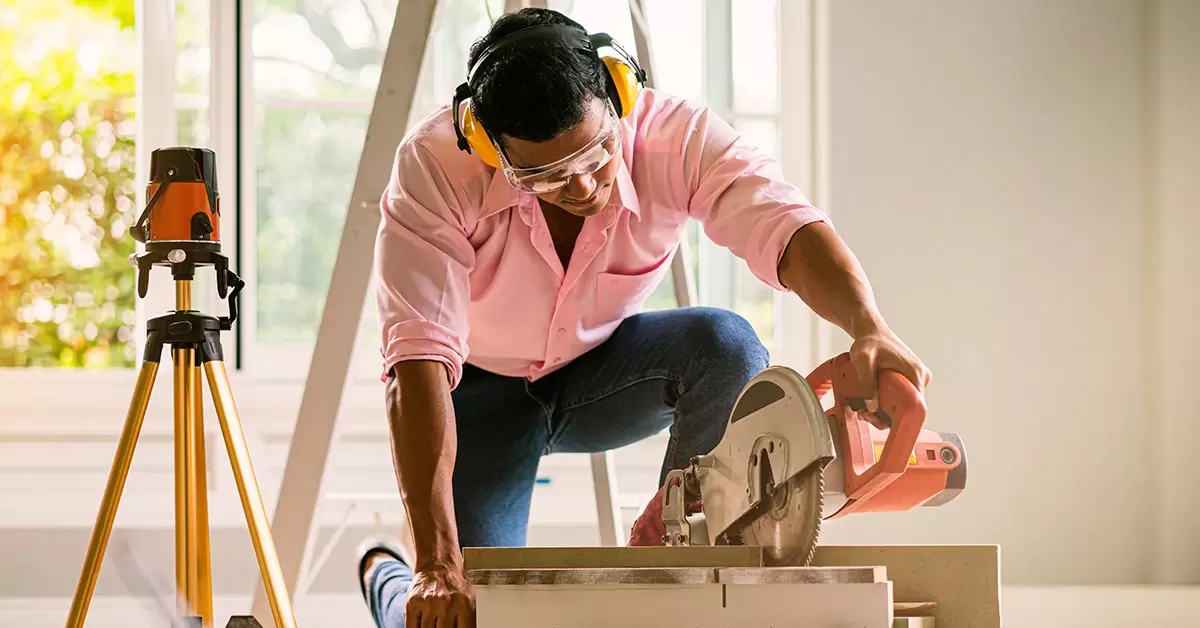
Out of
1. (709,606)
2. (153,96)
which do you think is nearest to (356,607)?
(153,96)

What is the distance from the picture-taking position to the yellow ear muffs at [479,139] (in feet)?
4.75

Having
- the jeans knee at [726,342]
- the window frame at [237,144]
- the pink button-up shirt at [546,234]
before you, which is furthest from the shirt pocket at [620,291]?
the window frame at [237,144]

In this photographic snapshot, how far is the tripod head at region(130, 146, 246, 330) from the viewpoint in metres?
1.66

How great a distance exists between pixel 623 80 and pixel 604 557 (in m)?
0.66

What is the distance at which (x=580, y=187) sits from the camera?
58.6 inches

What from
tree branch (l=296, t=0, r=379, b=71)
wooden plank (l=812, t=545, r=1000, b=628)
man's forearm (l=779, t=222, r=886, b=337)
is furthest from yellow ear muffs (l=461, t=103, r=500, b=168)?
tree branch (l=296, t=0, r=379, b=71)

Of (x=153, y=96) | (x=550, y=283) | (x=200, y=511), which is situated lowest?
(x=200, y=511)

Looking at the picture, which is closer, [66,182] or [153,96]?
[153,96]

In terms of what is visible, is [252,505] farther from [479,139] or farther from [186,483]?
[479,139]

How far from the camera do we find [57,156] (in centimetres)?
387

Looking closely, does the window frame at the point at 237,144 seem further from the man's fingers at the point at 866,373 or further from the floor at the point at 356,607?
the man's fingers at the point at 866,373

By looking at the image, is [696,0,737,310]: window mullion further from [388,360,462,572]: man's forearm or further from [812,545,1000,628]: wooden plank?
[812,545,1000,628]: wooden plank

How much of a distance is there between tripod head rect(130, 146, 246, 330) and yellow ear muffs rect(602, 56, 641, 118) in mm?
658

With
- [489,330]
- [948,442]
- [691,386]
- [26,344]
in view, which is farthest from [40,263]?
[948,442]
